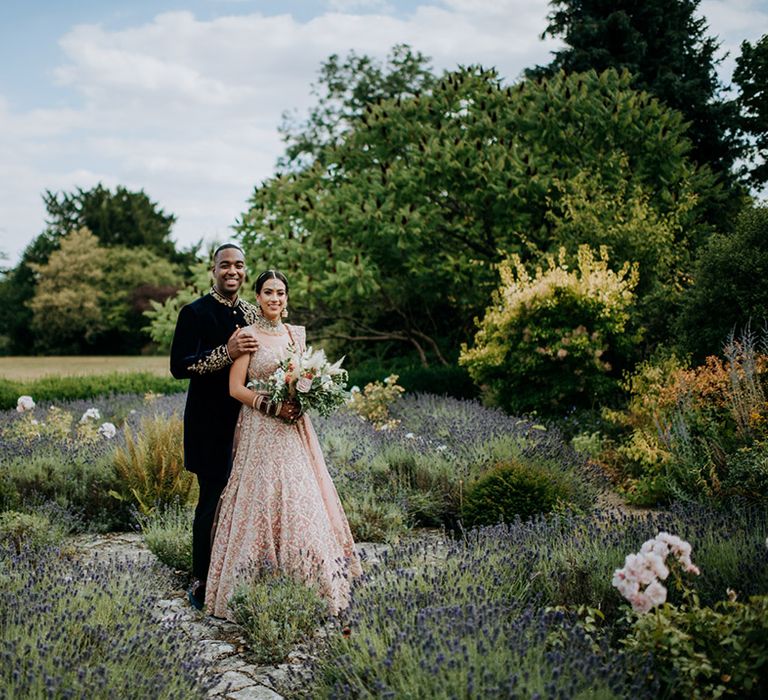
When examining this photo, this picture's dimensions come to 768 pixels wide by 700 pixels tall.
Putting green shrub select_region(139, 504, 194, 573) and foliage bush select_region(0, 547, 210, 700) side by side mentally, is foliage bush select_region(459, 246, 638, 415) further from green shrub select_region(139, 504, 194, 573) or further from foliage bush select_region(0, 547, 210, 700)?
foliage bush select_region(0, 547, 210, 700)

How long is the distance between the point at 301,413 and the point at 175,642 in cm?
149

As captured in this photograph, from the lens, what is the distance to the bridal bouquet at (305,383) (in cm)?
407

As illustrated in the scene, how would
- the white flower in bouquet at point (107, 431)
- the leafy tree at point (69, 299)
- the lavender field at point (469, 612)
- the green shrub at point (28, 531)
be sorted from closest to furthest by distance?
the lavender field at point (469, 612) < the green shrub at point (28, 531) < the white flower in bouquet at point (107, 431) < the leafy tree at point (69, 299)

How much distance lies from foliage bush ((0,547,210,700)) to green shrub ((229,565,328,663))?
0.50 m

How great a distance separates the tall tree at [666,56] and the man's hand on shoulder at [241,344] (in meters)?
14.4

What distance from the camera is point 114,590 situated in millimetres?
3578

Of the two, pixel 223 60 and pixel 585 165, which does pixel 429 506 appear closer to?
pixel 223 60

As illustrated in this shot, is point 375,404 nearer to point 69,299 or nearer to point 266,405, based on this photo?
point 266,405

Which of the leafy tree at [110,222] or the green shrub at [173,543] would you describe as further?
the leafy tree at [110,222]

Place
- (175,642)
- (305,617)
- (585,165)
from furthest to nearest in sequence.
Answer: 1. (585,165)
2. (305,617)
3. (175,642)

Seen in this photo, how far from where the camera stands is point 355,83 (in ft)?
81.1

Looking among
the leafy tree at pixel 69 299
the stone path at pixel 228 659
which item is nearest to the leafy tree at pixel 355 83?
the leafy tree at pixel 69 299

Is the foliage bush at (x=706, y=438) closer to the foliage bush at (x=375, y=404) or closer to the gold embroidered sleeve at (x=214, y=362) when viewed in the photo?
the foliage bush at (x=375, y=404)

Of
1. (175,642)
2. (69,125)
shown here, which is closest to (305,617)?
(175,642)
